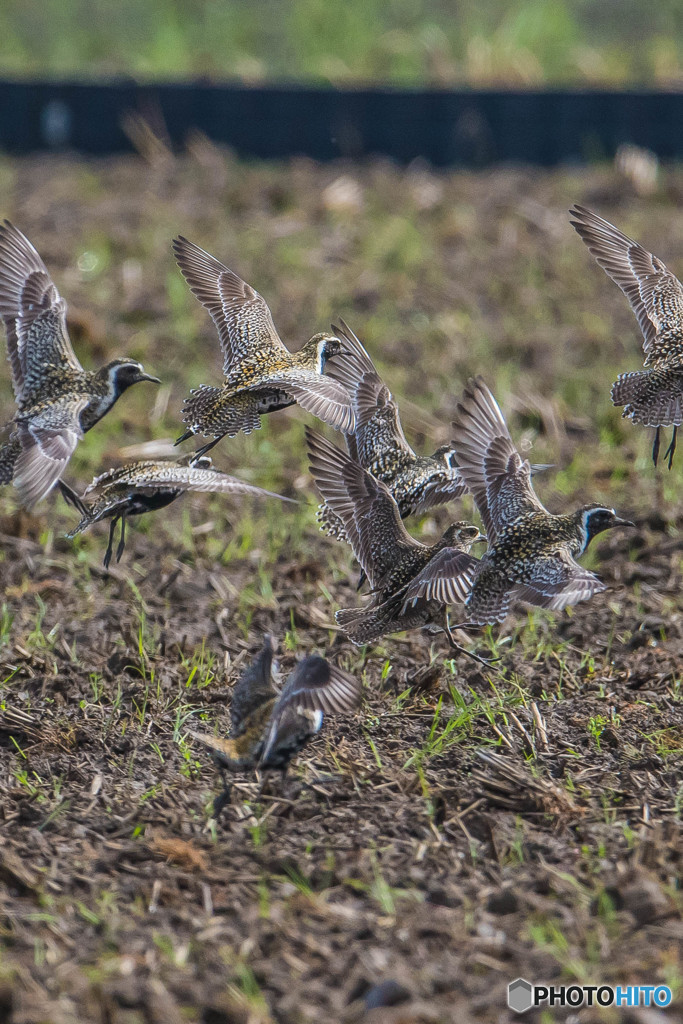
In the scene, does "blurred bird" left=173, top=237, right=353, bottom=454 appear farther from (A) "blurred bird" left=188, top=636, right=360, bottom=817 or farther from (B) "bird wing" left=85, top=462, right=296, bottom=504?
(A) "blurred bird" left=188, top=636, right=360, bottom=817

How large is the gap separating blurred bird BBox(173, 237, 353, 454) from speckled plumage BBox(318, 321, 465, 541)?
A: 0.24 metres

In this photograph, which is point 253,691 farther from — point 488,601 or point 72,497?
point 72,497

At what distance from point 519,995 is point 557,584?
128 cm

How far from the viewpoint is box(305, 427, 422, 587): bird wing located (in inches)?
173

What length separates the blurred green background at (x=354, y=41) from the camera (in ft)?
42.8

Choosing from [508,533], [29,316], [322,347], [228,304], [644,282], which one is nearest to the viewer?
[508,533]

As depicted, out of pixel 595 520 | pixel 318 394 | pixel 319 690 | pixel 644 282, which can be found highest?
pixel 644 282

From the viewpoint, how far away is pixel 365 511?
4.43 m

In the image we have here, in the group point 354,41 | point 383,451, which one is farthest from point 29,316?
point 354,41

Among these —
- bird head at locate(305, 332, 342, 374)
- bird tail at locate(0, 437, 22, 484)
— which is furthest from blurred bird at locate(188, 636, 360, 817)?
bird tail at locate(0, 437, 22, 484)

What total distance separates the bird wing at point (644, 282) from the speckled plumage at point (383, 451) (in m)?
0.85

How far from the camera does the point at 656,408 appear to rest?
4438 mm

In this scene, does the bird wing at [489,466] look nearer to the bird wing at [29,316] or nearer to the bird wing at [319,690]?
the bird wing at [319,690]

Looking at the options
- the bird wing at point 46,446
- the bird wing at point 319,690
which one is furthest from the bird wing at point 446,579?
the bird wing at point 46,446
